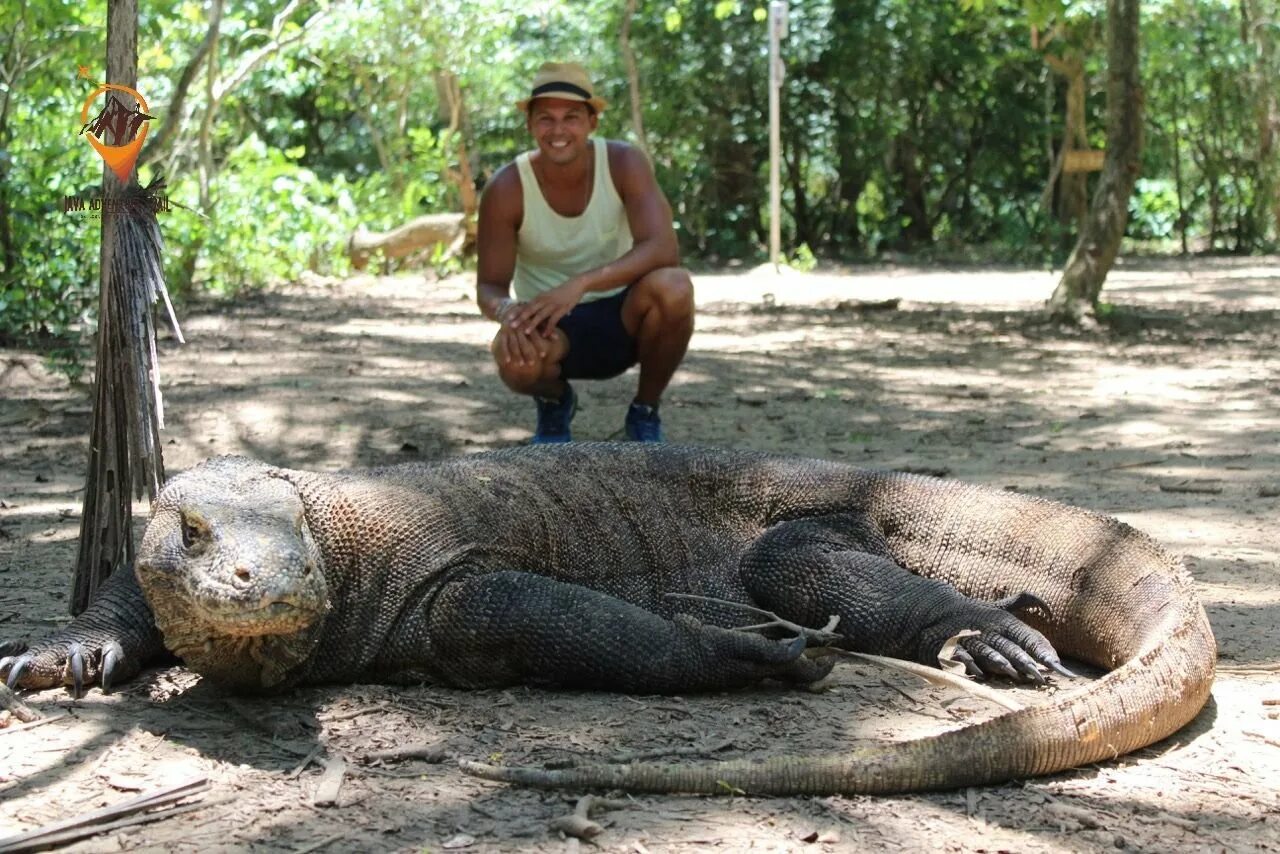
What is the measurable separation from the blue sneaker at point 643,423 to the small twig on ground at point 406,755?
2.44m

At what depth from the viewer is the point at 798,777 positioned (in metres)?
2.13

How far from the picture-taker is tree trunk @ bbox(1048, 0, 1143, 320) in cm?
837

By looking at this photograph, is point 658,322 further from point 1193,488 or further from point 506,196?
point 1193,488

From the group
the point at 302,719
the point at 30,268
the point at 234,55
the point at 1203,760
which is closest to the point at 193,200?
the point at 234,55

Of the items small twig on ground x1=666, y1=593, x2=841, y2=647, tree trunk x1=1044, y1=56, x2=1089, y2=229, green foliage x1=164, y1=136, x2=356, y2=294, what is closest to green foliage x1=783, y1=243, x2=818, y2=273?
tree trunk x1=1044, y1=56, x2=1089, y2=229

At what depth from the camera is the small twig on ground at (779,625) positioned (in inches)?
114

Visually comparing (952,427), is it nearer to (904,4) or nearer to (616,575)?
(616,575)

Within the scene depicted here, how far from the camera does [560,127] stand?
4.64 meters

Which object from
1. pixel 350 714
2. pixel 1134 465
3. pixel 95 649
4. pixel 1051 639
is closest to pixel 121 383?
pixel 95 649

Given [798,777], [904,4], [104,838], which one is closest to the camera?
[104,838]

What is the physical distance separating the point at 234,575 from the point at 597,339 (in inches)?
112

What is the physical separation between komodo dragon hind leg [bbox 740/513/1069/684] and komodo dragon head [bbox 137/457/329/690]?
1023 millimetres

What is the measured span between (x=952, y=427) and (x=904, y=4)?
12.2 metres

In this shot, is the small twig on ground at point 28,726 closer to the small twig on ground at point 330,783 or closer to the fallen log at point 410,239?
the small twig on ground at point 330,783
